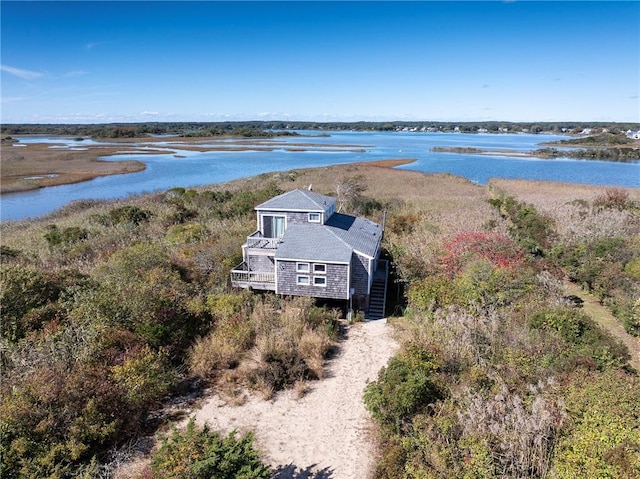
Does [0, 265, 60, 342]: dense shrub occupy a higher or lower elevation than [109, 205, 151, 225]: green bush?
higher

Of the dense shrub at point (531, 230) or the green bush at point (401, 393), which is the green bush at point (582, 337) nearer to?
the green bush at point (401, 393)

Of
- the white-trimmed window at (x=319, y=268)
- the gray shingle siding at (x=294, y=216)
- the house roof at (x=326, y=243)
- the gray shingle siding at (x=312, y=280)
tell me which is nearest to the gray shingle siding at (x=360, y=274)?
the house roof at (x=326, y=243)

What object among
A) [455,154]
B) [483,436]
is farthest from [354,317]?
[455,154]

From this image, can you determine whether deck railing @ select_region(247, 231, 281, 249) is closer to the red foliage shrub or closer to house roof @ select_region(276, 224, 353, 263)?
house roof @ select_region(276, 224, 353, 263)

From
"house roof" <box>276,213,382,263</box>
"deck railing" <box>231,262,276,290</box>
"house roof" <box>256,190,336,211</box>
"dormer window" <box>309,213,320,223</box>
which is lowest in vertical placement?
"deck railing" <box>231,262,276,290</box>

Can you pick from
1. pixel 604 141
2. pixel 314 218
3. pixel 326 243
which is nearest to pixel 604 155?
pixel 604 141

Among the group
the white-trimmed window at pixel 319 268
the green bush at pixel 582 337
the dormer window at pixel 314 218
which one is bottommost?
the green bush at pixel 582 337

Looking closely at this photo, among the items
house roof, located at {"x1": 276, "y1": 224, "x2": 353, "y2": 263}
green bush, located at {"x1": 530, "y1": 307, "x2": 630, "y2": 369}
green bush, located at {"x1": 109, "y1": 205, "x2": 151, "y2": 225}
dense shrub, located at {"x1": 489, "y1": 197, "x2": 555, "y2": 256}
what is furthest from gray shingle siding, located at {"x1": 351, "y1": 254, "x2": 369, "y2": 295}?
green bush, located at {"x1": 109, "y1": 205, "x2": 151, "y2": 225}

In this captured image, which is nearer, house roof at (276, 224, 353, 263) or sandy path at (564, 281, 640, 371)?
sandy path at (564, 281, 640, 371)
